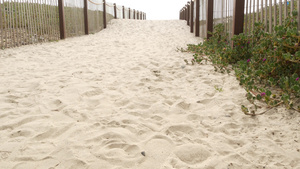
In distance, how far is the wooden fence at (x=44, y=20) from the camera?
589cm

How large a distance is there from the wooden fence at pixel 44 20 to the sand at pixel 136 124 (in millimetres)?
2723

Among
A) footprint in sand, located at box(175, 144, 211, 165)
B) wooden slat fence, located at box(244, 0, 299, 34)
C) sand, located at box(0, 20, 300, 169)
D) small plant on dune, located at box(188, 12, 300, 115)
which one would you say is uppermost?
wooden slat fence, located at box(244, 0, 299, 34)

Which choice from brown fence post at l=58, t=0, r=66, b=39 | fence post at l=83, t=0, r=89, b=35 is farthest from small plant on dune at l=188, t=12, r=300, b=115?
fence post at l=83, t=0, r=89, b=35

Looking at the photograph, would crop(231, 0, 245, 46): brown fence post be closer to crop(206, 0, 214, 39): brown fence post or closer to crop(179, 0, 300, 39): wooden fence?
crop(179, 0, 300, 39): wooden fence

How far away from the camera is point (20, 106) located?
249 centimetres

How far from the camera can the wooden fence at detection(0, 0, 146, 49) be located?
589cm

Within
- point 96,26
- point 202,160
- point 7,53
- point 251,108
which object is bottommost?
point 202,160

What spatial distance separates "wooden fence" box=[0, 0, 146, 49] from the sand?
8.94ft

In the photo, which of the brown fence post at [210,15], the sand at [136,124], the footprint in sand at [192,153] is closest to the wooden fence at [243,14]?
the brown fence post at [210,15]

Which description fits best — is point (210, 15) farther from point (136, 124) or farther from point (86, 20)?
point (136, 124)

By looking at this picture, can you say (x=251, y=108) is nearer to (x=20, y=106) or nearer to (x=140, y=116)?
(x=140, y=116)

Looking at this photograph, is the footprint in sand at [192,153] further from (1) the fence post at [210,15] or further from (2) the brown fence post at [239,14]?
(1) the fence post at [210,15]

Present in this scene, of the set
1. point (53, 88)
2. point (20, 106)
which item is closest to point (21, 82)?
point (53, 88)

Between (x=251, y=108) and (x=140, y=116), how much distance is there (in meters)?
1.11
